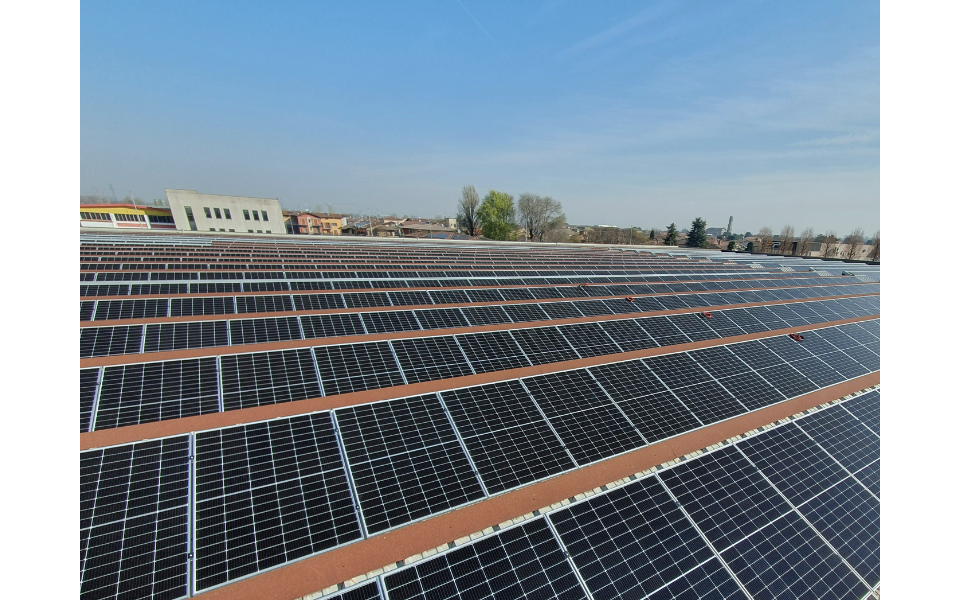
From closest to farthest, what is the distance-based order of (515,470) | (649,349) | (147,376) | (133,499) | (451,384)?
1. (133,499)
2. (515,470)
3. (147,376)
4. (451,384)
5. (649,349)

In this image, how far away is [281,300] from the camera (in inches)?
686

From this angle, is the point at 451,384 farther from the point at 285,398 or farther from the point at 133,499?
the point at 133,499

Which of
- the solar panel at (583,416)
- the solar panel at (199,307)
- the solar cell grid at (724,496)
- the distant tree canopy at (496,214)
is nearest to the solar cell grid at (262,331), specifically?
the solar panel at (199,307)

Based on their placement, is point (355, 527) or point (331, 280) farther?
point (331, 280)

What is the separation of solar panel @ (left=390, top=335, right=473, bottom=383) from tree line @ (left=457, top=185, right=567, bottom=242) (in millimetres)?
72047

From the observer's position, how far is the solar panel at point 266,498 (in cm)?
660

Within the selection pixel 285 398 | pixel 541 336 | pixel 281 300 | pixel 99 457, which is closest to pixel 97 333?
pixel 281 300

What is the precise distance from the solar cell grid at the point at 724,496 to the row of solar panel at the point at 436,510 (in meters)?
0.04

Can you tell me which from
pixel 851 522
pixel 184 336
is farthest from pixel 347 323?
pixel 851 522

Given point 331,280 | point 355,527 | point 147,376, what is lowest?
point 355,527

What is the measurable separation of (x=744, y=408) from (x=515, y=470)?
9.83 m

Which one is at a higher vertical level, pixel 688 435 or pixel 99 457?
pixel 99 457

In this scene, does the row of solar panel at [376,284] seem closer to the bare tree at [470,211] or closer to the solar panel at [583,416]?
the solar panel at [583,416]

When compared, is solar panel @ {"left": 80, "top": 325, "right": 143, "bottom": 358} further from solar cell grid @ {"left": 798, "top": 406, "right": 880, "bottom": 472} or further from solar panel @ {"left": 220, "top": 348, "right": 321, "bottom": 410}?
solar cell grid @ {"left": 798, "top": 406, "right": 880, "bottom": 472}
